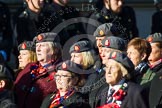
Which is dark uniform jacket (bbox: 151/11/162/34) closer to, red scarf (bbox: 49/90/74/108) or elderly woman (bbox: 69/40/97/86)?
elderly woman (bbox: 69/40/97/86)

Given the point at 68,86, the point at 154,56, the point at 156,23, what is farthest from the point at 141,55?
the point at 156,23

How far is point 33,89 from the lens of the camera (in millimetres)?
12586

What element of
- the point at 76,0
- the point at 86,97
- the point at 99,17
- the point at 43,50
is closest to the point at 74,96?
the point at 86,97

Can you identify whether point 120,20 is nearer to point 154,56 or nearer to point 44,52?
point 154,56

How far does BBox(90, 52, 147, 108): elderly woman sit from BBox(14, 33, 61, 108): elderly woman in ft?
3.69

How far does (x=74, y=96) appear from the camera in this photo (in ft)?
37.8

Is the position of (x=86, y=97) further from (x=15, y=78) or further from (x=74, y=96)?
(x=15, y=78)

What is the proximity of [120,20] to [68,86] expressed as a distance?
4.24 meters

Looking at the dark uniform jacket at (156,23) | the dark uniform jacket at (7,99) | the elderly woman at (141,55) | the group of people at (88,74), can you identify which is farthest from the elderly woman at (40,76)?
the dark uniform jacket at (156,23)

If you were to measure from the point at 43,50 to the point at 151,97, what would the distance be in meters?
1.65

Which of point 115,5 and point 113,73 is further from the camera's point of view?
point 115,5

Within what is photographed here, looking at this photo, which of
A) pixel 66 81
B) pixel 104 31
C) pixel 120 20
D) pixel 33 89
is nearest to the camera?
pixel 66 81

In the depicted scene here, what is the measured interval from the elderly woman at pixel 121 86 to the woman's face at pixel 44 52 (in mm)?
1218

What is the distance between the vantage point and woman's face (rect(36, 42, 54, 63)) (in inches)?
496
